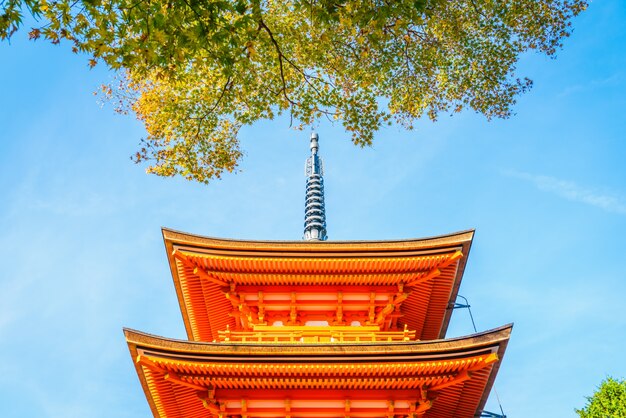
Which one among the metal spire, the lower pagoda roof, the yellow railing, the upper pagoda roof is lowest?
the lower pagoda roof

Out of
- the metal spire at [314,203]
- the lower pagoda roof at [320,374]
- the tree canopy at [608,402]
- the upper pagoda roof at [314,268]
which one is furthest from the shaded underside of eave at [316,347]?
the tree canopy at [608,402]

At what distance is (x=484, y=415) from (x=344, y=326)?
13.6 feet

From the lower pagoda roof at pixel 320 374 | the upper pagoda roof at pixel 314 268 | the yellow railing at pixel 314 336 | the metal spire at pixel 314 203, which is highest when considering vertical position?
the metal spire at pixel 314 203

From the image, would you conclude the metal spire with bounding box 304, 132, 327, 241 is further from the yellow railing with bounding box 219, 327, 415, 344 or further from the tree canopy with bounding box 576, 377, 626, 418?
the tree canopy with bounding box 576, 377, 626, 418

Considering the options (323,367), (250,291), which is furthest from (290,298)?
(323,367)

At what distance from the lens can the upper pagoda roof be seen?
1491cm

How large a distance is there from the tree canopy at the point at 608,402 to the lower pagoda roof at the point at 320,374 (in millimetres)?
14219

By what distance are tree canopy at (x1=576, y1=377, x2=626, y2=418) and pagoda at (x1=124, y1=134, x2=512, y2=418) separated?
12244 millimetres

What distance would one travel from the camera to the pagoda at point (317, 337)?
12695mm

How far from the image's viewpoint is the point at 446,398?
14000 mm

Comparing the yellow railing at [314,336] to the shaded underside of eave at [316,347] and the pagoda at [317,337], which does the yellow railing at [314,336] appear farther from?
the shaded underside of eave at [316,347]

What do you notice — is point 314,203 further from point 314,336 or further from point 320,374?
point 320,374

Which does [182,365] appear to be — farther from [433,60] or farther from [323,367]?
[433,60]

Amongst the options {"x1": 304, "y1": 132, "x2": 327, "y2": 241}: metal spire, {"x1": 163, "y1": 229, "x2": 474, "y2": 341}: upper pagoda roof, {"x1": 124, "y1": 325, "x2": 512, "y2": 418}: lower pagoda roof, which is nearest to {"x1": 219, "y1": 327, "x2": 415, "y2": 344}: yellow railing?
{"x1": 163, "y1": 229, "x2": 474, "y2": 341}: upper pagoda roof
